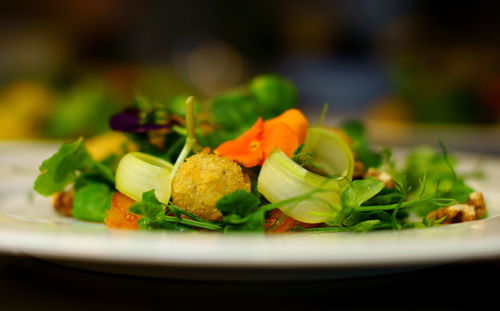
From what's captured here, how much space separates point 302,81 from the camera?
258 inches

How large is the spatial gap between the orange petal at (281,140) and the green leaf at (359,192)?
119mm

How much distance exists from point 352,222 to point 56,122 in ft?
6.91

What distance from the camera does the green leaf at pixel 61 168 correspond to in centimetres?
115

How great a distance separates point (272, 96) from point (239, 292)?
1.96ft

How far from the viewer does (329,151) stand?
1.11 meters

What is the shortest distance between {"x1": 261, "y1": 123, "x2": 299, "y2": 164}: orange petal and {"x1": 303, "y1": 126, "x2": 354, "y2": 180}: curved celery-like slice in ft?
0.27

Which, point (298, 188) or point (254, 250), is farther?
point (298, 188)

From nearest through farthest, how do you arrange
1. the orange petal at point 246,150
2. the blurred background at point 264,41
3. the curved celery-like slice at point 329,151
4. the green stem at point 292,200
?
the green stem at point 292,200
the orange petal at point 246,150
the curved celery-like slice at point 329,151
the blurred background at point 264,41

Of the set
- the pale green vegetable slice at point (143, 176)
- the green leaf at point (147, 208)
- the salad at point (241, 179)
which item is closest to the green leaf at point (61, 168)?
the salad at point (241, 179)

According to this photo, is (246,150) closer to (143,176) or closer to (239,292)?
(143,176)

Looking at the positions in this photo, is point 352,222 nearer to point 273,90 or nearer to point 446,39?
point 273,90

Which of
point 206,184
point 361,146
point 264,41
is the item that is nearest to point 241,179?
point 206,184

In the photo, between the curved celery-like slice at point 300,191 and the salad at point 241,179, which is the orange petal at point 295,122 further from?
the curved celery-like slice at point 300,191

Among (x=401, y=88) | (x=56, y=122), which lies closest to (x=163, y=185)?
(x=56, y=122)
